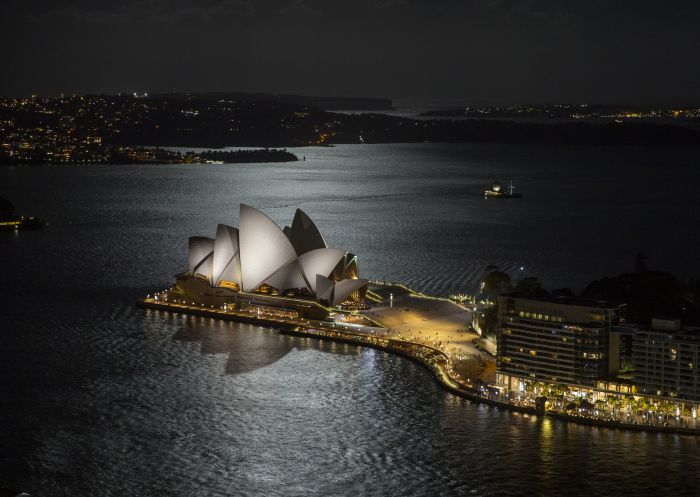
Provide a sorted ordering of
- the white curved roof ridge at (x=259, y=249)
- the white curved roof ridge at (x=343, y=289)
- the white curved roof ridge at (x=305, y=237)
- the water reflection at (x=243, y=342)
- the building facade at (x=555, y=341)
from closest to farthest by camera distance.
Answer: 1. the building facade at (x=555, y=341)
2. the water reflection at (x=243, y=342)
3. the white curved roof ridge at (x=343, y=289)
4. the white curved roof ridge at (x=259, y=249)
5. the white curved roof ridge at (x=305, y=237)

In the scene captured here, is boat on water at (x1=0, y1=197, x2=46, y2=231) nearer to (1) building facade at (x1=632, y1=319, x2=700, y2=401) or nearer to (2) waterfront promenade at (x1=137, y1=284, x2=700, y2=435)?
(2) waterfront promenade at (x1=137, y1=284, x2=700, y2=435)

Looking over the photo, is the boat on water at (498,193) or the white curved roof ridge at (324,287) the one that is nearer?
the white curved roof ridge at (324,287)

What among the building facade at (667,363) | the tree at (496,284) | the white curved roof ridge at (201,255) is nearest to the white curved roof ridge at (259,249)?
the white curved roof ridge at (201,255)

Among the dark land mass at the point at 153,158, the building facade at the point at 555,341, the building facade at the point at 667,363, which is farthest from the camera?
the dark land mass at the point at 153,158

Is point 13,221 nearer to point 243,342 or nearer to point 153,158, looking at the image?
point 243,342

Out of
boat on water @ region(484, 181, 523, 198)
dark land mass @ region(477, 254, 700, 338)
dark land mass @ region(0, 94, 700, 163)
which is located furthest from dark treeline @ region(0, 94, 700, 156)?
dark land mass @ region(477, 254, 700, 338)

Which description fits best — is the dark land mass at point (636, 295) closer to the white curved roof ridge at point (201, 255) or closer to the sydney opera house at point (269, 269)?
the sydney opera house at point (269, 269)
